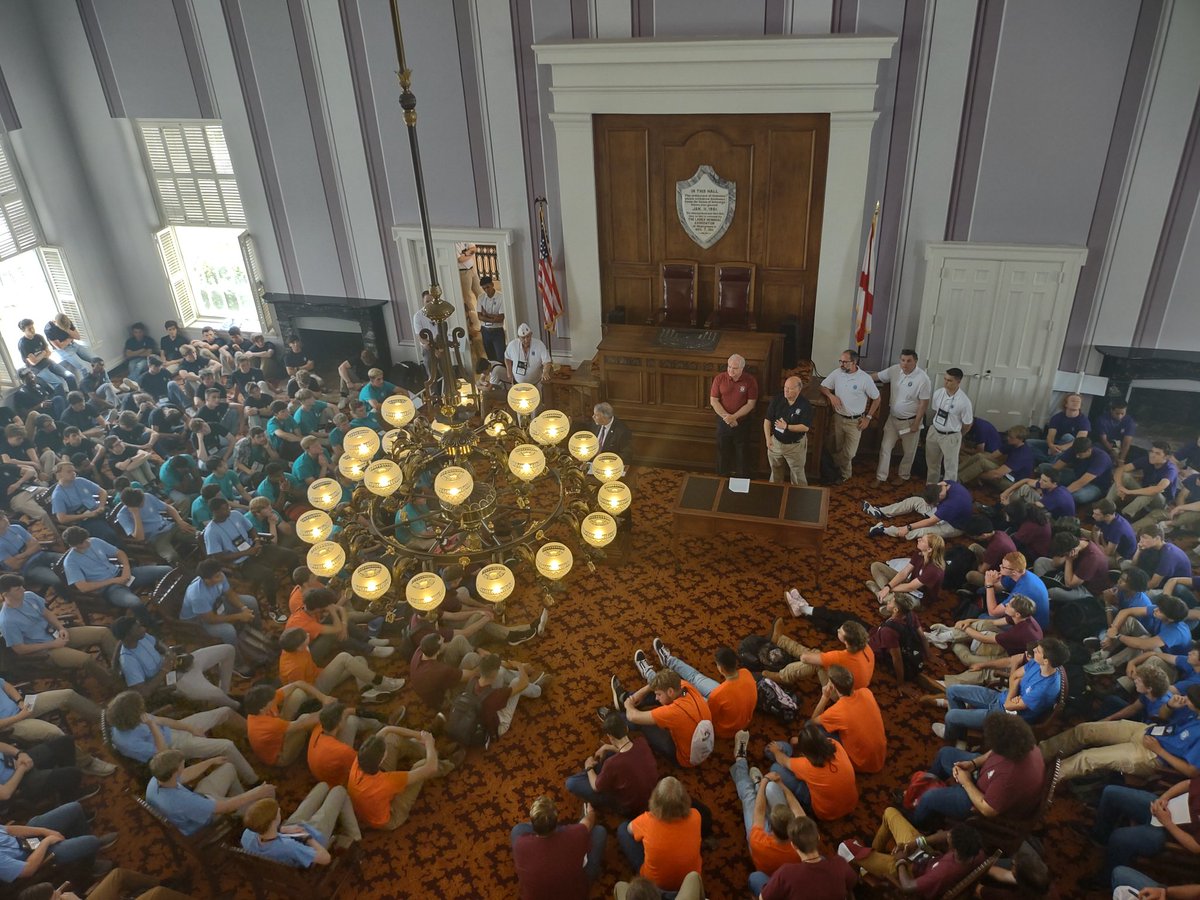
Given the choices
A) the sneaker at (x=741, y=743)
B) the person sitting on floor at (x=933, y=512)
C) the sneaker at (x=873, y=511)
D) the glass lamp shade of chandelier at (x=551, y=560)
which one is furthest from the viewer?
the sneaker at (x=873, y=511)

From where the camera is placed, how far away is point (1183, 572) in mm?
6102

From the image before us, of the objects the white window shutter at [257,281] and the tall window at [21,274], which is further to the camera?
the white window shutter at [257,281]

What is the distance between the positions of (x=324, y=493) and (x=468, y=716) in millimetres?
1859

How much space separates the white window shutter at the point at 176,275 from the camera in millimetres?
11172

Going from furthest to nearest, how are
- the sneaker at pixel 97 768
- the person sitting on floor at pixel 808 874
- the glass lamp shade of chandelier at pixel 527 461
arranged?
the sneaker at pixel 97 768, the glass lamp shade of chandelier at pixel 527 461, the person sitting on floor at pixel 808 874

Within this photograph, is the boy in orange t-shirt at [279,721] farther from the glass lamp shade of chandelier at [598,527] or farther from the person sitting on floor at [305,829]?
the glass lamp shade of chandelier at [598,527]

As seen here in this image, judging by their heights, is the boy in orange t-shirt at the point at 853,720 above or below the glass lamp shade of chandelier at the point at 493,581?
below

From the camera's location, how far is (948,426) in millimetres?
7914

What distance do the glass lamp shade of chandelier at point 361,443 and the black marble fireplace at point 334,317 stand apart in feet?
20.1

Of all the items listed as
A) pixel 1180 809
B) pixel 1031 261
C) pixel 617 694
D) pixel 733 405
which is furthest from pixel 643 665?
pixel 1031 261

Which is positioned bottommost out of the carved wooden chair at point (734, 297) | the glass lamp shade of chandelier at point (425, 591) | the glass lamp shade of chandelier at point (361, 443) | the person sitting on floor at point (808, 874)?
the person sitting on floor at point (808, 874)

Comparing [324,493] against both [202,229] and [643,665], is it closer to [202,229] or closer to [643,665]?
[643,665]

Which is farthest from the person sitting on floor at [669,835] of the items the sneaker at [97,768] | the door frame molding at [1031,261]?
the door frame molding at [1031,261]

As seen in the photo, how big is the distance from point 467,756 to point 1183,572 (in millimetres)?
5293
